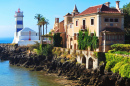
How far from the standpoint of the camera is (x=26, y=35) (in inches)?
2972

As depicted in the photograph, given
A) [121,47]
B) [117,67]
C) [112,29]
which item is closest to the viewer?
[117,67]

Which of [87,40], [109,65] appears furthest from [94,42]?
[109,65]

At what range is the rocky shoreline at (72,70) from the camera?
30.9 meters

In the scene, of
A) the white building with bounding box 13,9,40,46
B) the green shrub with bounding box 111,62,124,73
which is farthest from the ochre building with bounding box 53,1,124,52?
the white building with bounding box 13,9,40,46

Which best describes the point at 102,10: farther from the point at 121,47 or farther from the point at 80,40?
the point at 121,47

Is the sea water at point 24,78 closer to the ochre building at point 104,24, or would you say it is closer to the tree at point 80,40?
the tree at point 80,40

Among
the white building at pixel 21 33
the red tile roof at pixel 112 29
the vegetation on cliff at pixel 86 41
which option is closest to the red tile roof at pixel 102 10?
the red tile roof at pixel 112 29

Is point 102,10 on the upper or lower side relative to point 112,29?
upper

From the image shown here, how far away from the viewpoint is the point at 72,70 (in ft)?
127

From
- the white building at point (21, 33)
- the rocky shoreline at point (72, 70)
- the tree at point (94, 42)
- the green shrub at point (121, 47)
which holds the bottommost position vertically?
the rocky shoreline at point (72, 70)

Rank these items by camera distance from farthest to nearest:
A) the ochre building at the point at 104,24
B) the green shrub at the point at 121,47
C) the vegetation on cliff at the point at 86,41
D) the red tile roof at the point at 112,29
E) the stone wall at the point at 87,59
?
the vegetation on cliff at the point at 86,41, the red tile roof at the point at 112,29, the ochre building at the point at 104,24, the stone wall at the point at 87,59, the green shrub at the point at 121,47

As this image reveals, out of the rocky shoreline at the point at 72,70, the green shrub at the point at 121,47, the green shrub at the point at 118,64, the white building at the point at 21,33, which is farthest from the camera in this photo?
the white building at the point at 21,33

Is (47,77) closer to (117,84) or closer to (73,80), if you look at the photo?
(73,80)

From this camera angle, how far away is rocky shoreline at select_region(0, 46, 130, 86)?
30922 mm
